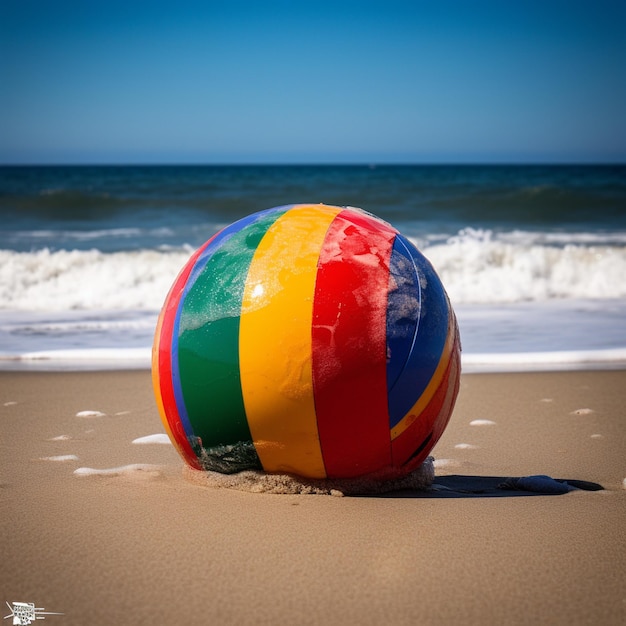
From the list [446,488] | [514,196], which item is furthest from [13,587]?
[514,196]

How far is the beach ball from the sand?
0.28 metres

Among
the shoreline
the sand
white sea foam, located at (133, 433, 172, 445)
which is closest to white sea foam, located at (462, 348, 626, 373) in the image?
the shoreline

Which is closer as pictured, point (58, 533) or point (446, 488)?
point (58, 533)

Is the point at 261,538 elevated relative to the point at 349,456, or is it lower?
A: lower

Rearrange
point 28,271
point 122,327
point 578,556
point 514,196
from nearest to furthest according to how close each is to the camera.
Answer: point 578,556 < point 122,327 < point 28,271 < point 514,196

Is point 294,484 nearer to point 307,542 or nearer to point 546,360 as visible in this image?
point 307,542

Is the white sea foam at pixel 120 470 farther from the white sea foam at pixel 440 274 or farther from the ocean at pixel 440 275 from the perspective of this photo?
the white sea foam at pixel 440 274

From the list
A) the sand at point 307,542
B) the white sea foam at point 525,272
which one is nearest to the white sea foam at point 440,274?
the white sea foam at point 525,272

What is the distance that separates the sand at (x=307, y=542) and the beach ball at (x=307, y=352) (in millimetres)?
279

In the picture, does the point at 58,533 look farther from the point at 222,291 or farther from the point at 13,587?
the point at 222,291

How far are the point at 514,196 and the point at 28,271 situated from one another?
2297cm

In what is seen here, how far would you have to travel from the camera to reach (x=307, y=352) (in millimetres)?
3408

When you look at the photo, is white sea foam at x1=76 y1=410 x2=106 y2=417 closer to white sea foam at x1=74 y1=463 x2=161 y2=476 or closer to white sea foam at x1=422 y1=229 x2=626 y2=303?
white sea foam at x1=74 y1=463 x2=161 y2=476

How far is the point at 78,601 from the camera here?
2.83m
